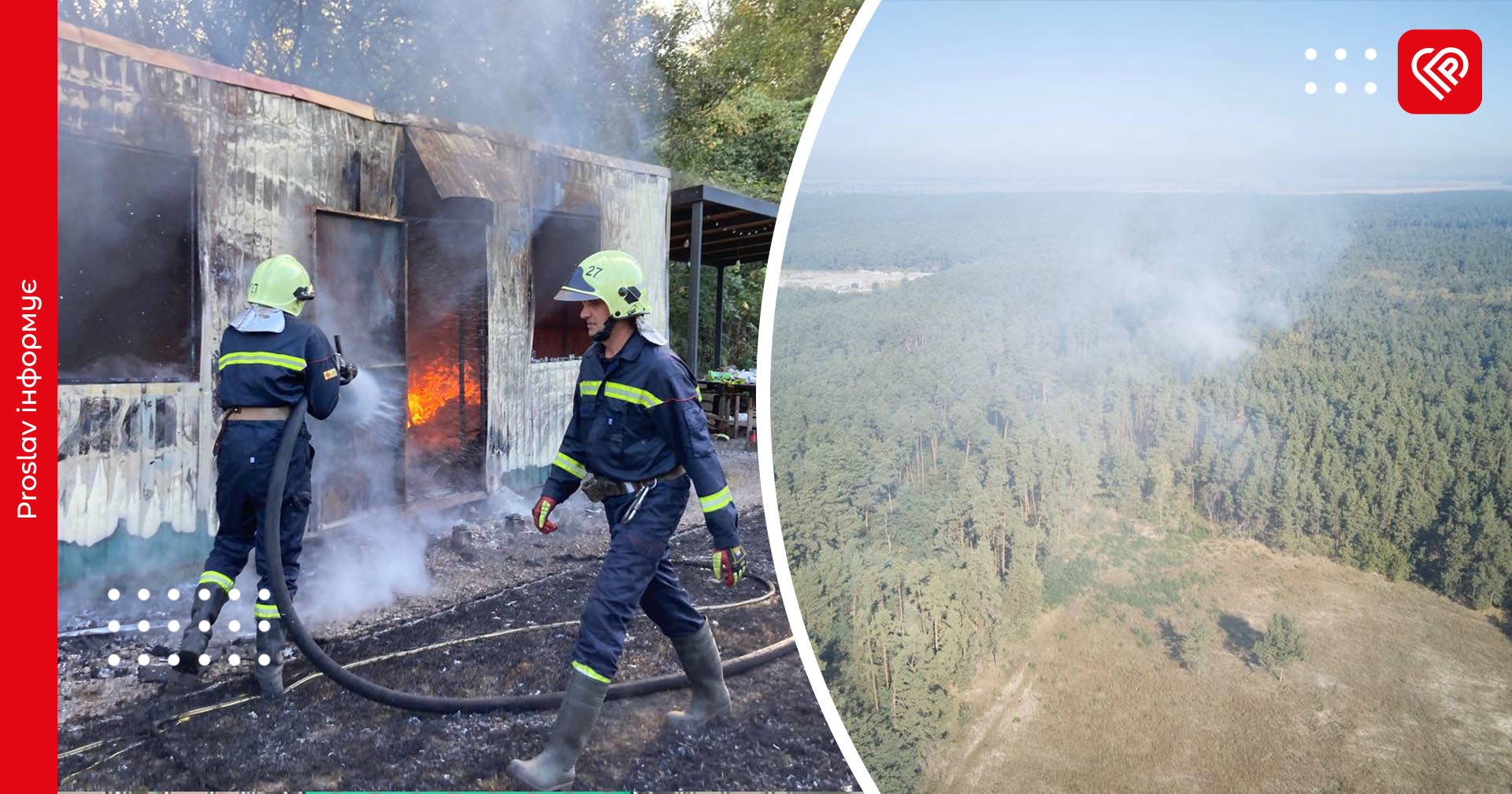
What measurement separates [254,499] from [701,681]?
2218 mm

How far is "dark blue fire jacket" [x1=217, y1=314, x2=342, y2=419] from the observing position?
416cm

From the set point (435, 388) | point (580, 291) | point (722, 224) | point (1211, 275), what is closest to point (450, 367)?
point (435, 388)

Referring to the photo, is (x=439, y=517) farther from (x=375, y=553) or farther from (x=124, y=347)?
(x=124, y=347)

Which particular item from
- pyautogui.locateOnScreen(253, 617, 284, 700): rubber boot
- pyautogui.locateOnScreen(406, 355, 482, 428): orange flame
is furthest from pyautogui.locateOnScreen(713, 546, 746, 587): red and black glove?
pyautogui.locateOnScreen(406, 355, 482, 428): orange flame

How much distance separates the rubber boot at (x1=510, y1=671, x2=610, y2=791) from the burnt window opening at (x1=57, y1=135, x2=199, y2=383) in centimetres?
346

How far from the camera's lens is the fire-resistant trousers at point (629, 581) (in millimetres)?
3389

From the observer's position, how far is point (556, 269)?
26.4 feet

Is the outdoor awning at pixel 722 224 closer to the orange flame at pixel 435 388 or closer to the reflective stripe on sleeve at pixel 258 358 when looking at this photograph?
the orange flame at pixel 435 388

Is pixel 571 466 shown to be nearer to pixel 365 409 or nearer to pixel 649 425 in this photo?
pixel 649 425

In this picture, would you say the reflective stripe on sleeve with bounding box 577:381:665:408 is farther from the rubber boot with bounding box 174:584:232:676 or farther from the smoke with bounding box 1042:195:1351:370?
the rubber boot with bounding box 174:584:232:676

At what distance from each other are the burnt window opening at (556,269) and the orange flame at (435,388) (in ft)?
2.21

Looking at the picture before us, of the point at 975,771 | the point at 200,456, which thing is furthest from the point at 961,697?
the point at 200,456

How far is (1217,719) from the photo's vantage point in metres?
2.17

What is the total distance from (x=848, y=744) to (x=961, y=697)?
1.05 feet
